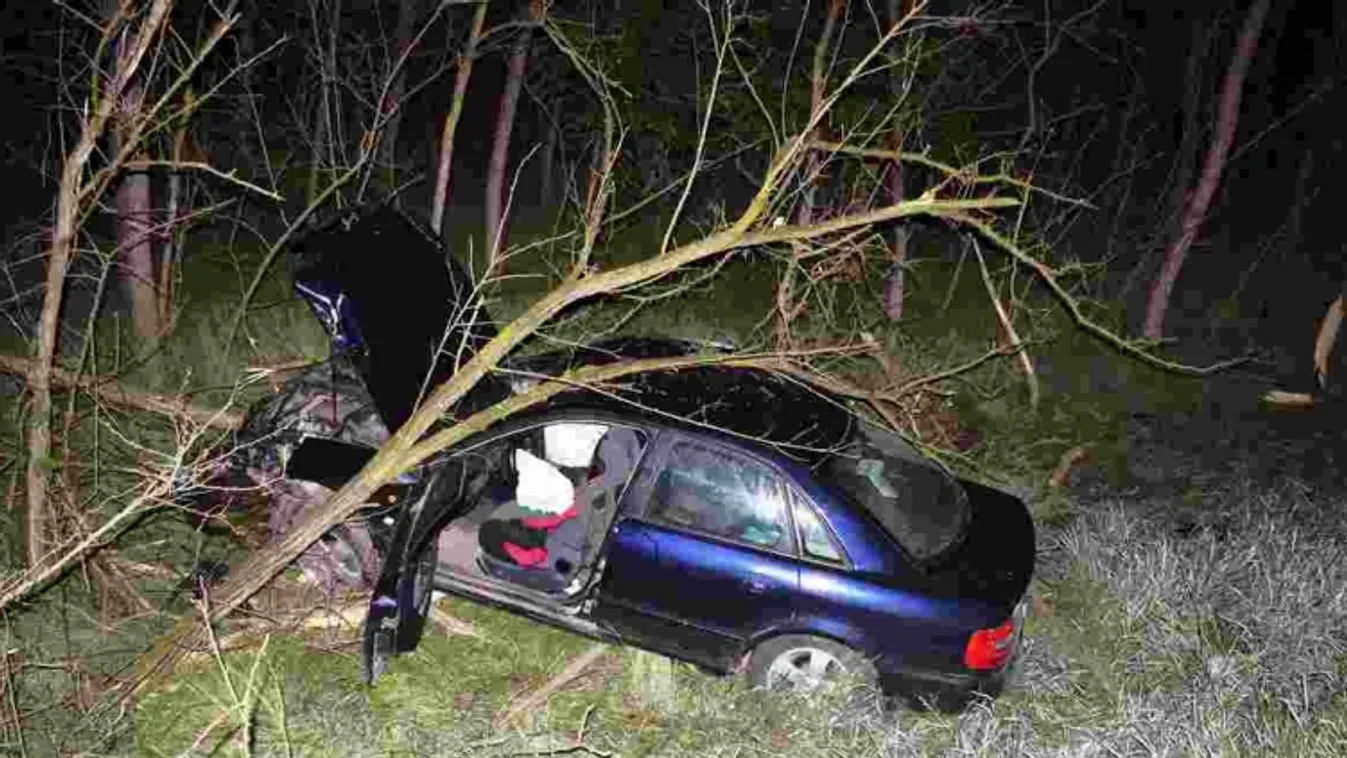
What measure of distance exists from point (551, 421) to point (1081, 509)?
404 cm

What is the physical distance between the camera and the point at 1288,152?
1741cm

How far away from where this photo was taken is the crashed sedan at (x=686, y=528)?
454 cm

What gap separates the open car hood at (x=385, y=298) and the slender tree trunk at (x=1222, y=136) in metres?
7.78

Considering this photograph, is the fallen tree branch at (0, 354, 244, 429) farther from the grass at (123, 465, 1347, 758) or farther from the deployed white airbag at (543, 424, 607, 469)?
the deployed white airbag at (543, 424, 607, 469)

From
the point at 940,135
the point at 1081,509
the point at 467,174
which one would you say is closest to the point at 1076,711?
the point at 1081,509

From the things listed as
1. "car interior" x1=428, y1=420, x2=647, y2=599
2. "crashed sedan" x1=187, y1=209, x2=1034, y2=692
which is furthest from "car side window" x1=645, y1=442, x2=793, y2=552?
"car interior" x1=428, y1=420, x2=647, y2=599

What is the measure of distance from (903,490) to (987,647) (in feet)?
2.73

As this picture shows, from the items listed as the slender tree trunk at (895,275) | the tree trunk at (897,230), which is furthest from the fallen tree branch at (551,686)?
the slender tree trunk at (895,275)

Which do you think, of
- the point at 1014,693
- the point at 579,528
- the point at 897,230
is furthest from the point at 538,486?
the point at 897,230

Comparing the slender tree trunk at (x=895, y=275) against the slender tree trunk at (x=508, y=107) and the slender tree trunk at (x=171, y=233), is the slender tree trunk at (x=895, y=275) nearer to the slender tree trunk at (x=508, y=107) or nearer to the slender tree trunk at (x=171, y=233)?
the slender tree trunk at (x=508, y=107)

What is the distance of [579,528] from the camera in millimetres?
5207

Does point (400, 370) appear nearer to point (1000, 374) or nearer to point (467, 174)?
point (1000, 374)

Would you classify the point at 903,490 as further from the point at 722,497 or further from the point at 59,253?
the point at 59,253

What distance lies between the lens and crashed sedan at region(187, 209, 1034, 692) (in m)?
4.54
